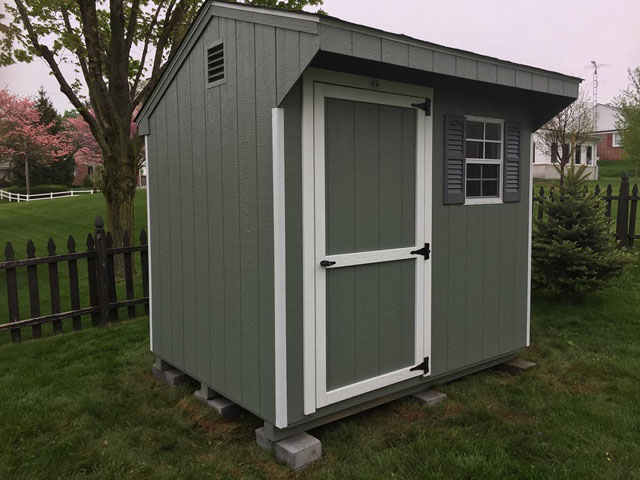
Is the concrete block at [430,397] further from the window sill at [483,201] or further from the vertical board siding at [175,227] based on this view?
the vertical board siding at [175,227]

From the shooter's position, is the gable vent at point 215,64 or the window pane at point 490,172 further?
the window pane at point 490,172

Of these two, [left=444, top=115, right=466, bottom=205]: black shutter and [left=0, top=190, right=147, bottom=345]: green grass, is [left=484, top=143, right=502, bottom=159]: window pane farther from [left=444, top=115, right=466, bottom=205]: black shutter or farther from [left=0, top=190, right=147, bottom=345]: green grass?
[left=0, top=190, right=147, bottom=345]: green grass

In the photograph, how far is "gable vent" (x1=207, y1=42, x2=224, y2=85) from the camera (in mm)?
3449

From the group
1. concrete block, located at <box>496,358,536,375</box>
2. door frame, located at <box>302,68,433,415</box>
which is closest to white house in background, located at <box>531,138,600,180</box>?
concrete block, located at <box>496,358,536,375</box>

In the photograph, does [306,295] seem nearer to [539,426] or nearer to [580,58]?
[539,426]

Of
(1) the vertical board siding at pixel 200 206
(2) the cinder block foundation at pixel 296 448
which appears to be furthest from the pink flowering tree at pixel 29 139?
(2) the cinder block foundation at pixel 296 448

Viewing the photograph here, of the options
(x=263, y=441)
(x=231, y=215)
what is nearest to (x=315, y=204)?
(x=231, y=215)

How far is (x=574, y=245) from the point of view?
19.9 ft

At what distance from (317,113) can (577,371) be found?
326cm

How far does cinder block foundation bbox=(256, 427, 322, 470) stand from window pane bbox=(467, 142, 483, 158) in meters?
2.42

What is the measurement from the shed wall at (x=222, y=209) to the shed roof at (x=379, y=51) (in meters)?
0.06

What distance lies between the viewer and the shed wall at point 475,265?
3918 millimetres

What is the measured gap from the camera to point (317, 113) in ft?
10.3

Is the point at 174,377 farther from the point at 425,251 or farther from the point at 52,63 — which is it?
the point at 52,63
